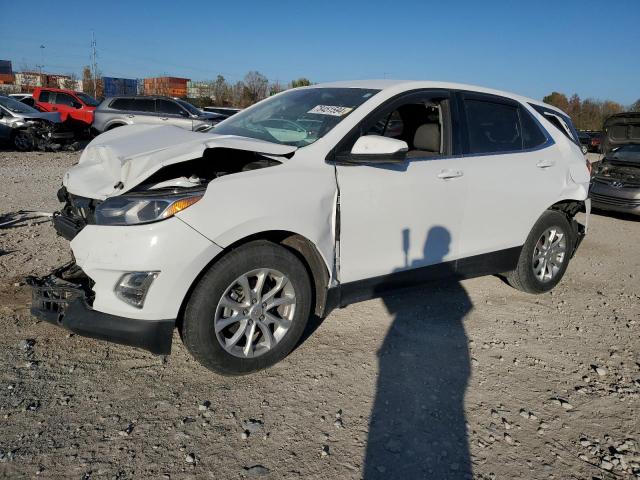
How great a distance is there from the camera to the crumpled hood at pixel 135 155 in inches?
110

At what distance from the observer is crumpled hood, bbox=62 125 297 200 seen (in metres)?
2.79

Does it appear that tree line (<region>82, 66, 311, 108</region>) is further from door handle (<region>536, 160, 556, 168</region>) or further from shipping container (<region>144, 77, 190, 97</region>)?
door handle (<region>536, 160, 556, 168</region>)

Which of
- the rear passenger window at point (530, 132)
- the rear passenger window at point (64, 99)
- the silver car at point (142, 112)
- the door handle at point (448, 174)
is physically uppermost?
the rear passenger window at point (64, 99)

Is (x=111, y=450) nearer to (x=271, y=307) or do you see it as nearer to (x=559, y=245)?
(x=271, y=307)

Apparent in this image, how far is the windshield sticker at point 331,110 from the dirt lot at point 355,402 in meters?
1.58

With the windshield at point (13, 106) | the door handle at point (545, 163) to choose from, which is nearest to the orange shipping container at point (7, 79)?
the windshield at point (13, 106)

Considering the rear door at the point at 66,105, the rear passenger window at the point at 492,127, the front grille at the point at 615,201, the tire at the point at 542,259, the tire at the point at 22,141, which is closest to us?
the rear passenger window at the point at 492,127

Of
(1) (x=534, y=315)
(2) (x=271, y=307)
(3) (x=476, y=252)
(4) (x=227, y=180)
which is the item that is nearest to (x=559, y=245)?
(1) (x=534, y=315)

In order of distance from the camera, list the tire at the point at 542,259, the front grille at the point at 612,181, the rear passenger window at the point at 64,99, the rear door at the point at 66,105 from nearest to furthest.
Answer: the tire at the point at 542,259
the front grille at the point at 612,181
the rear door at the point at 66,105
the rear passenger window at the point at 64,99

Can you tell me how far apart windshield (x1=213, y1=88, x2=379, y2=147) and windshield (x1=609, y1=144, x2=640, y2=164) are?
306 inches

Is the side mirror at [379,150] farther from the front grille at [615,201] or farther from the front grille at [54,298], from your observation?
the front grille at [615,201]

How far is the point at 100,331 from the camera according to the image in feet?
8.68

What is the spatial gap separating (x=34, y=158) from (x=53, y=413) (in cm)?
1256

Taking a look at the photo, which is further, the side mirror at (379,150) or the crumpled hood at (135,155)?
the side mirror at (379,150)
